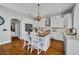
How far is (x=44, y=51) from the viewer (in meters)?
2.20

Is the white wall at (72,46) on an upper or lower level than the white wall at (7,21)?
lower

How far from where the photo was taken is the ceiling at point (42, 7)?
81.7 inches

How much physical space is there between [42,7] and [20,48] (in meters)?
1.14

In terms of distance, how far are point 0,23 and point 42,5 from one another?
3.69 ft

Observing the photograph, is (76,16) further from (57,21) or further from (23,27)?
(23,27)

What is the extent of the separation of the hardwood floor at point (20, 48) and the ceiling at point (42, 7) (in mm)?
726

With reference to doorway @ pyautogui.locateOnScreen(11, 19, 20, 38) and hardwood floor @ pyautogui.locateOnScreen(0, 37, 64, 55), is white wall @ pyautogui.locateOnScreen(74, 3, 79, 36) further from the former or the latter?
doorway @ pyautogui.locateOnScreen(11, 19, 20, 38)

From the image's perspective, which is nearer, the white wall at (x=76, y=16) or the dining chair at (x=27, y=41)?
the white wall at (x=76, y=16)

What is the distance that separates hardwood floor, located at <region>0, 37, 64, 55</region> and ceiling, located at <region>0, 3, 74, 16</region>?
73 cm

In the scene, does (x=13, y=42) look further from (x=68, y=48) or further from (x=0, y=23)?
(x=68, y=48)

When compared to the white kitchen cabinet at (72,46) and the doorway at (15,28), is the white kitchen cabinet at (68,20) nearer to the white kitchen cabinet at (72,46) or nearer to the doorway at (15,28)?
the white kitchen cabinet at (72,46)

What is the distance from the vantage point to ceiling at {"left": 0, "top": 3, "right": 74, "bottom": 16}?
2074 millimetres

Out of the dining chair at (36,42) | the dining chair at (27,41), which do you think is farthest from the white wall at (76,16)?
the dining chair at (27,41)
